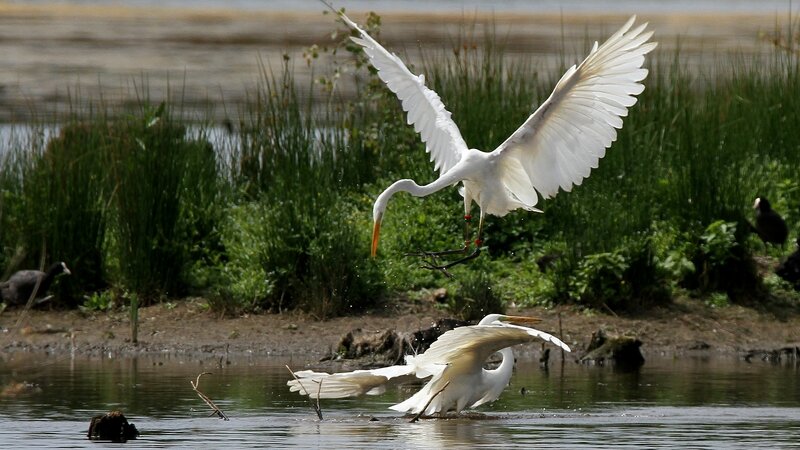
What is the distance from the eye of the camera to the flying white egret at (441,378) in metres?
8.42

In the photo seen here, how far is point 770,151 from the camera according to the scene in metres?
13.2

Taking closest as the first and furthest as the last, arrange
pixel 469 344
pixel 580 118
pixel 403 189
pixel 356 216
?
pixel 469 344
pixel 580 118
pixel 403 189
pixel 356 216

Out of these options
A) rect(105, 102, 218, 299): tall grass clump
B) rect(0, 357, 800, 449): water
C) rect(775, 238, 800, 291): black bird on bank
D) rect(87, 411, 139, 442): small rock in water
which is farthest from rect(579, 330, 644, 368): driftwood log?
rect(87, 411, 139, 442): small rock in water

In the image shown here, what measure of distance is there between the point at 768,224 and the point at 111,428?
593cm

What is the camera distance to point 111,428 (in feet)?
24.3

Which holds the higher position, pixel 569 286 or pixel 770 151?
pixel 770 151

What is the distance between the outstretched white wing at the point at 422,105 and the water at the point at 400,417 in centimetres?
156

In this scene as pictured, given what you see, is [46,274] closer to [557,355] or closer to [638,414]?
[557,355]

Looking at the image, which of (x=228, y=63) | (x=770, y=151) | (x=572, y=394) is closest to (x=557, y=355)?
(x=572, y=394)

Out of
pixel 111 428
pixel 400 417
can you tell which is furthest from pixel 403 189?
pixel 111 428

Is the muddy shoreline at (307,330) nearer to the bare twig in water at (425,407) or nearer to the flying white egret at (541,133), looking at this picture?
the flying white egret at (541,133)

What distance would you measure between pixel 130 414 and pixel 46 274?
3120 mm

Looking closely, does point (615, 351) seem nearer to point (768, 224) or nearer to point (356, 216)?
point (768, 224)

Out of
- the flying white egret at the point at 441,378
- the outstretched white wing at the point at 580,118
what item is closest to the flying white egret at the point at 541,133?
the outstretched white wing at the point at 580,118
